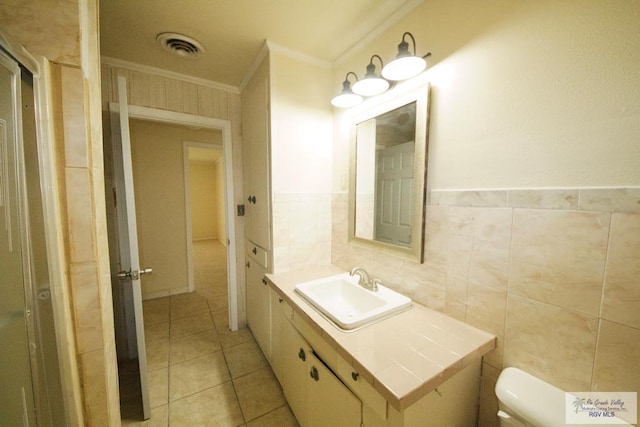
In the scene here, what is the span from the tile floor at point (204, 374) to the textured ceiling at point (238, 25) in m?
2.34

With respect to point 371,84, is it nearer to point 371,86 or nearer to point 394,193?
point 371,86

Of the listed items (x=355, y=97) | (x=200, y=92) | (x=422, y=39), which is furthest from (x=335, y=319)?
(x=200, y=92)

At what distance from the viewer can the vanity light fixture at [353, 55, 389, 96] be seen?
122 centimetres

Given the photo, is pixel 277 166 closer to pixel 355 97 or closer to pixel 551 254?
pixel 355 97

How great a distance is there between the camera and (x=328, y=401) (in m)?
0.98

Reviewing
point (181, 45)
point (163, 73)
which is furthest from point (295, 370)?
point (163, 73)

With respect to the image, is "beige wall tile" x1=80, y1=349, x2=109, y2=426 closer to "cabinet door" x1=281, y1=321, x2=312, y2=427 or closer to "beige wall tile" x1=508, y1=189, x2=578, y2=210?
"cabinet door" x1=281, y1=321, x2=312, y2=427

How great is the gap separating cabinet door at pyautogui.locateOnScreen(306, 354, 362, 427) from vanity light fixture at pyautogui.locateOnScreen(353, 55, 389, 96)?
1.42m

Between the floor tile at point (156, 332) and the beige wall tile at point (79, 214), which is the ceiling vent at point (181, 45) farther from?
the floor tile at point (156, 332)

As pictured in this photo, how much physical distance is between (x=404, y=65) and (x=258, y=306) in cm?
193

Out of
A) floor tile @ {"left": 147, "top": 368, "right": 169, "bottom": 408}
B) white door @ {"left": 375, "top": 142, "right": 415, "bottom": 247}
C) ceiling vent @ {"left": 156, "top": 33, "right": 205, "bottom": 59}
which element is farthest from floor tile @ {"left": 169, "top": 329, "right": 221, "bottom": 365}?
ceiling vent @ {"left": 156, "top": 33, "right": 205, "bottom": 59}

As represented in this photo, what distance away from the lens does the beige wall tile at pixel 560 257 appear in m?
0.68

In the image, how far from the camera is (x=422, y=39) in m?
1.11

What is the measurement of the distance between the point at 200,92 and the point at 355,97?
143cm
